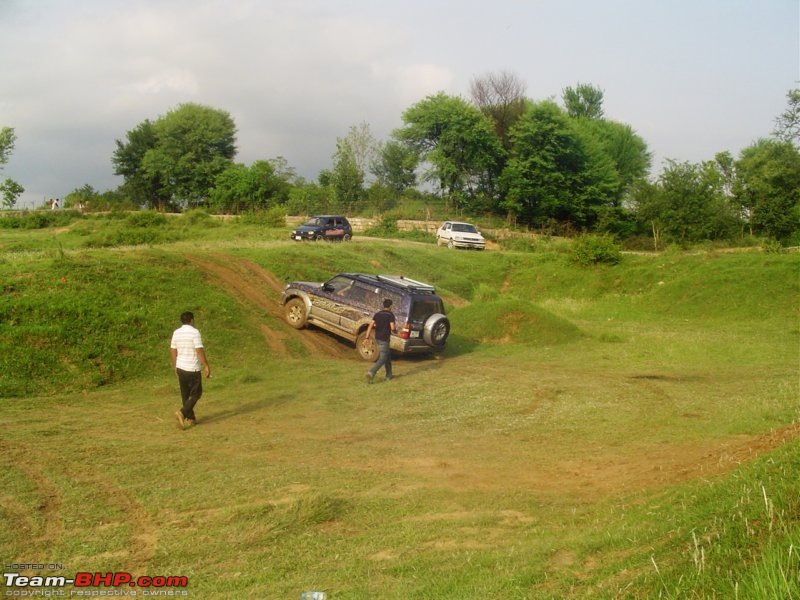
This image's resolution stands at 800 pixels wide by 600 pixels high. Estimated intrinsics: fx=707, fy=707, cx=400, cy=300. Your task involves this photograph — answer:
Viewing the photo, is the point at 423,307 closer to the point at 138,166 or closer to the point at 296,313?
the point at 296,313

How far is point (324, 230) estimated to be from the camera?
37.7 metres

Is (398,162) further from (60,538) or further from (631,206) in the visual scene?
(60,538)

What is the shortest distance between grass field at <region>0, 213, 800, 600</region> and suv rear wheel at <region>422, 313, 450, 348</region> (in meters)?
0.57

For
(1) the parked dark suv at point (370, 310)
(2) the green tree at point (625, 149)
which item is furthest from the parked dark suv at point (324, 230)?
(2) the green tree at point (625, 149)

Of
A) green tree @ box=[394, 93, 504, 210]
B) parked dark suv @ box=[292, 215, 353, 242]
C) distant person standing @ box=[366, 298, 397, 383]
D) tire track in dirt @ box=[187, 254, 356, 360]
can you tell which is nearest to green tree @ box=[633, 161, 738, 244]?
green tree @ box=[394, 93, 504, 210]

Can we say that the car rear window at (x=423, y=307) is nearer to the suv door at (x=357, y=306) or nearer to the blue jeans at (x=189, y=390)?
the suv door at (x=357, y=306)

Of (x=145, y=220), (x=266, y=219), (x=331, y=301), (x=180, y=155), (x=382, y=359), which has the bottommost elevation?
(x=382, y=359)

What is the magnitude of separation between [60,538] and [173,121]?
6988 centimetres

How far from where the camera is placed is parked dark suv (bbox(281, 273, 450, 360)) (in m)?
16.9

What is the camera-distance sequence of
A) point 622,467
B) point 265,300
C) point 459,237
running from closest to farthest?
point 622,467 < point 265,300 < point 459,237

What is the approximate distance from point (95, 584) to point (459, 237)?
36584 mm

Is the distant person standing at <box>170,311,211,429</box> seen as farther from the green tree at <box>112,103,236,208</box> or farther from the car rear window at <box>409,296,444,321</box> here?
the green tree at <box>112,103,236,208</box>

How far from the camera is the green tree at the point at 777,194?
4762 cm

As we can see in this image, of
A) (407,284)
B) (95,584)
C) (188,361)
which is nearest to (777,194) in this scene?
(407,284)
